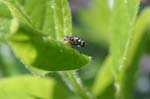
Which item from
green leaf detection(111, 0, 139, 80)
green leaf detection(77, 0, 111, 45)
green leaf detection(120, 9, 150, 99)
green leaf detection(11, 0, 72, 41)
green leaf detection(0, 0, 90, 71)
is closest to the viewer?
green leaf detection(0, 0, 90, 71)

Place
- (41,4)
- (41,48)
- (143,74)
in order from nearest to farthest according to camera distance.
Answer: (41,48), (41,4), (143,74)

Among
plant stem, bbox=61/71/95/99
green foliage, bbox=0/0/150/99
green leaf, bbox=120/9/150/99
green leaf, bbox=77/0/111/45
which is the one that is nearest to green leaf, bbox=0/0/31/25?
green foliage, bbox=0/0/150/99

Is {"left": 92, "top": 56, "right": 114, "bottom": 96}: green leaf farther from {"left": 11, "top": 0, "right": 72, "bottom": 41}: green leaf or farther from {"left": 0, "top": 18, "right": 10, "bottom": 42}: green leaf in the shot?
{"left": 0, "top": 18, "right": 10, "bottom": 42}: green leaf

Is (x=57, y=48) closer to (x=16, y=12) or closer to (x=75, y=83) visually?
(x=16, y=12)

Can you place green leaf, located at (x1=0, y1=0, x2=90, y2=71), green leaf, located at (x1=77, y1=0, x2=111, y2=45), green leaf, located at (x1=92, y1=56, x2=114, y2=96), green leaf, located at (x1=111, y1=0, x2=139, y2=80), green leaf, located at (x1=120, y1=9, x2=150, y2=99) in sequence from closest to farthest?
green leaf, located at (x1=0, y1=0, x2=90, y2=71) → green leaf, located at (x1=111, y1=0, x2=139, y2=80) → green leaf, located at (x1=120, y1=9, x2=150, y2=99) → green leaf, located at (x1=92, y1=56, x2=114, y2=96) → green leaf, located at (x1=77, y1=0, x2=111, y2=45)

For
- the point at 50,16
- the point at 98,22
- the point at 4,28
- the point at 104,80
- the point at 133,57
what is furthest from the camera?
the point at 98,22

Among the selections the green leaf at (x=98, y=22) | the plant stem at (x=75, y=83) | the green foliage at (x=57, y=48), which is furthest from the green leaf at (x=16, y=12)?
the green leaf at (x=98, y=22)

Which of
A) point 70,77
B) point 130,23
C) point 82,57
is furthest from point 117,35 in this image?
point 82,57

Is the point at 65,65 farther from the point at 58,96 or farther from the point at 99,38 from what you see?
the point at 99,38

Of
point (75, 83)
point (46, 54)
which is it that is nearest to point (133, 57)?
point (75, 83)
